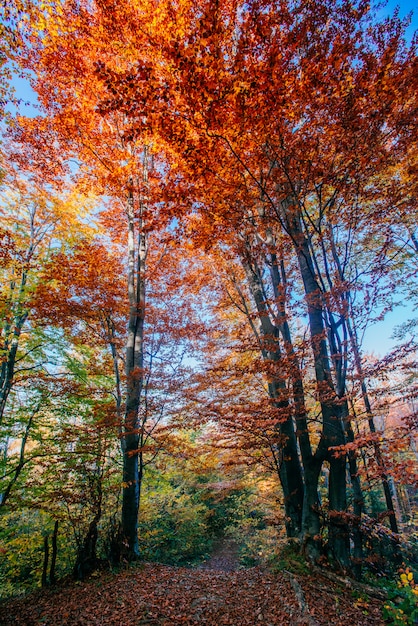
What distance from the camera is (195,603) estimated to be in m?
4.36

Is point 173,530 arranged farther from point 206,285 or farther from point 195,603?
point 206,285

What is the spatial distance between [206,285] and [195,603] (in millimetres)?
8745

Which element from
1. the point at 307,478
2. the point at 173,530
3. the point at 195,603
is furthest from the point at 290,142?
the point at 173,530

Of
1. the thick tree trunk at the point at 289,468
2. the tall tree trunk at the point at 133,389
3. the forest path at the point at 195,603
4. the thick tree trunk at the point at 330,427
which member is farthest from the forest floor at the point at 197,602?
the thick tree trunk at the point at 289,468

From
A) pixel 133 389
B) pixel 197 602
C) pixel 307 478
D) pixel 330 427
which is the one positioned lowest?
pixel 197 602

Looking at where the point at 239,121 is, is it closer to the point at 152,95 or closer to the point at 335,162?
the point at 152,95

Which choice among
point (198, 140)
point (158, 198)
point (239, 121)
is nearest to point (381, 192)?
point (239, 121)

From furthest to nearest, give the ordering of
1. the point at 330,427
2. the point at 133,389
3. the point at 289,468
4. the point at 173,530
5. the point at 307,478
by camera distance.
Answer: the point at 173,530
the point at 133,389
the point at 289,468
the point at 307,478
the point at 330,427

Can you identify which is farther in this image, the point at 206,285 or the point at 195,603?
the point at 206,285

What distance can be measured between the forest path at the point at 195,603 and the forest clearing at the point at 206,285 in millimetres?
45

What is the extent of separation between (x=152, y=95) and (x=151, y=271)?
614 centimetres

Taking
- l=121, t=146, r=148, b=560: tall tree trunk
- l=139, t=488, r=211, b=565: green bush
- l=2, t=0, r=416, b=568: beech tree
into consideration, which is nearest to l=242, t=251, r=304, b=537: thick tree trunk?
l=2, t=0, r=416, b=568: beech tree

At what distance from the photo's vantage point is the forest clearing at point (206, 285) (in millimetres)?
4707

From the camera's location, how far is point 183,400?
790 cm
